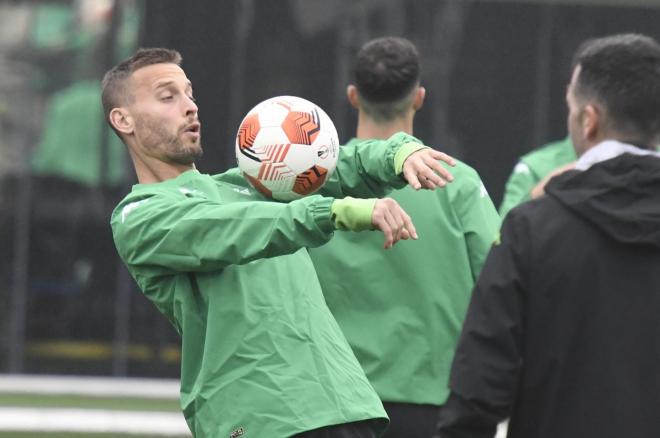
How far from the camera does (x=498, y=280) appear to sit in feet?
11.8

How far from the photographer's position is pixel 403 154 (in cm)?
480

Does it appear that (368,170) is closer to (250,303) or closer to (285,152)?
(285,152)

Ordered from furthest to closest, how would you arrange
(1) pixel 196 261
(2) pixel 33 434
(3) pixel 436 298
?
(2) pixel 33 434 → (3) pixel 436 298 → (1) pixel 196 261

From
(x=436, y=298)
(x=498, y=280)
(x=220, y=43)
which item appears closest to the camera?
(x=498, y=280)

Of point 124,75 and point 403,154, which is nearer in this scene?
point 403,154

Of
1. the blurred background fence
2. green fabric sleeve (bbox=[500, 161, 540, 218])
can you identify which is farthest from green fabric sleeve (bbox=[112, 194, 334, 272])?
the blurred background fence

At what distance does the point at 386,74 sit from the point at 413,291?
891mm

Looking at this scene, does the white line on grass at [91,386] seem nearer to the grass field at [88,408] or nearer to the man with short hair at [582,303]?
the grass field at [88,408]

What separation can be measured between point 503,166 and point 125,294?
4.13 metres

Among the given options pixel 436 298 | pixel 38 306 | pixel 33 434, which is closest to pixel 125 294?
pixel 38 306

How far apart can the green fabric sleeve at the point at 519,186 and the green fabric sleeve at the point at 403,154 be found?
95.1 inches

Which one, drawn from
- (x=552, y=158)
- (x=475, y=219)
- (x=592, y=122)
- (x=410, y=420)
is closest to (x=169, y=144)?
(x=475, y=219)

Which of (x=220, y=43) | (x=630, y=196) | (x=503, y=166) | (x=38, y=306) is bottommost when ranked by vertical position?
(x=38, y=306)

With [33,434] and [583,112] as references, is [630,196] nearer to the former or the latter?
[583,112]
